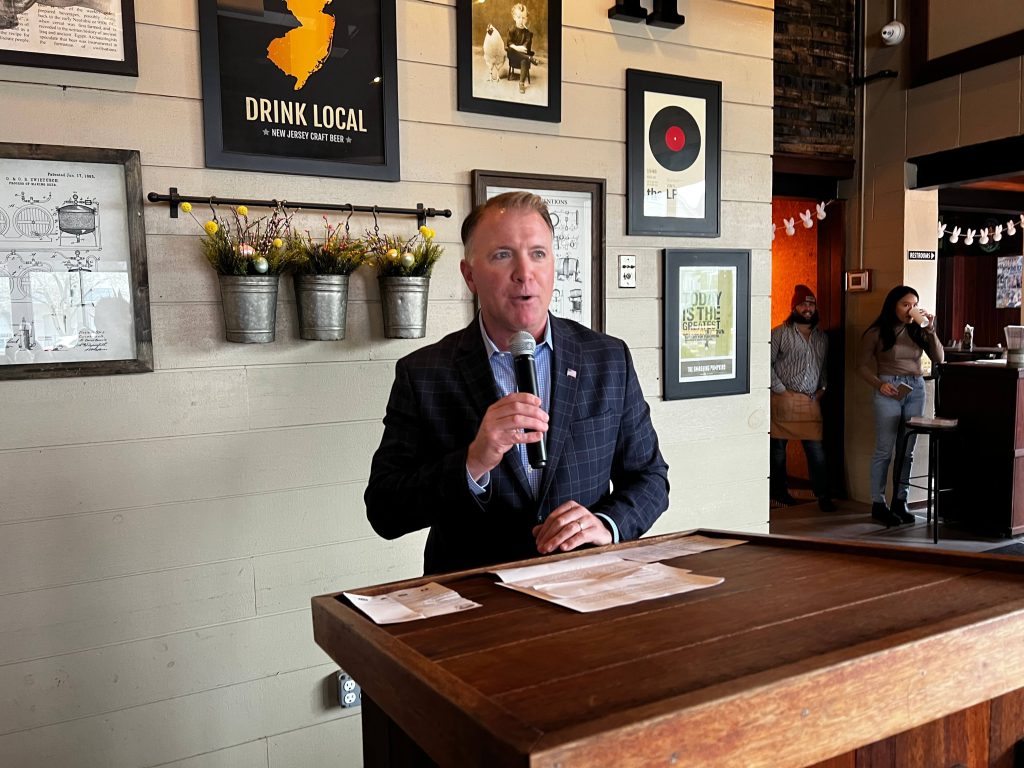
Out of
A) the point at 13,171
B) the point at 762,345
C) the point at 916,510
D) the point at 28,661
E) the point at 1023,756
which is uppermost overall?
the point at 13,171

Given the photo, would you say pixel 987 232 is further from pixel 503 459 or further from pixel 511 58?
pixel 503 459

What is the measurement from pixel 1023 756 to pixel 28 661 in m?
2.19

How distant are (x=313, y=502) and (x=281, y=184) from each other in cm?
95

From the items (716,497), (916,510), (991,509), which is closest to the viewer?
(716,497)

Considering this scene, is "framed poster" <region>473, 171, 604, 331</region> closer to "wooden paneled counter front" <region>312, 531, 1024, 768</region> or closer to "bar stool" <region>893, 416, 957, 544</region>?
"wooden paneled counter front" <region>312, 531, 1024, 768</region>

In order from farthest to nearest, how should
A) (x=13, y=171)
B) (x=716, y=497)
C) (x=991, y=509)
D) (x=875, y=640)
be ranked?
(x=991, y=509), (x=716, y=497), (x=13, y=171), (x=875, y=640)

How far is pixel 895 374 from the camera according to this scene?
592 cm

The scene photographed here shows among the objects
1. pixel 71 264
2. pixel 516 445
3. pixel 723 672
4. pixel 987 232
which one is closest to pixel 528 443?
pixel 516 445

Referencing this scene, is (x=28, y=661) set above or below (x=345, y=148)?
below

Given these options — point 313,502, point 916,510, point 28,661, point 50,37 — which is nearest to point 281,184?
point 50,37

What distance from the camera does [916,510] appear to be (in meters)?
6.25

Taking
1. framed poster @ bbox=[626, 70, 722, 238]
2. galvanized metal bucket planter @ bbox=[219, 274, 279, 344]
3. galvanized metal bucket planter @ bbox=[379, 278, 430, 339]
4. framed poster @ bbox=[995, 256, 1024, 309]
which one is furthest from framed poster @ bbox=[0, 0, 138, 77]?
framed poster @ bbox=[995, 256, 1024, 309]

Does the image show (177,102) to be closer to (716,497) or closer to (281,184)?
(281,184)

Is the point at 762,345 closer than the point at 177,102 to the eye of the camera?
No
